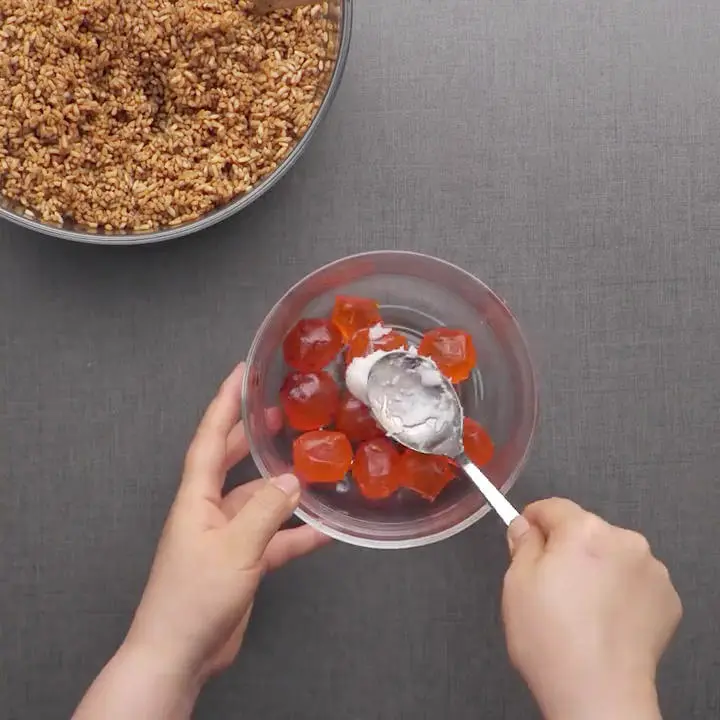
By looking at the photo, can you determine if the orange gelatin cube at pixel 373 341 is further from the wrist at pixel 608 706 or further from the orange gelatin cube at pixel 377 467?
the wrist at pixel 608 706

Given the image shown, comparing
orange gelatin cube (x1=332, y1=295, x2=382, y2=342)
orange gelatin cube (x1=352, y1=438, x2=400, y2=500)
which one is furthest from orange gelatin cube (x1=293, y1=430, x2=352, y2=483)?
orange gelatin cube (x1=332, y1=295, x2=382, y2=342)

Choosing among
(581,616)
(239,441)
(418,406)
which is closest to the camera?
(581,616)

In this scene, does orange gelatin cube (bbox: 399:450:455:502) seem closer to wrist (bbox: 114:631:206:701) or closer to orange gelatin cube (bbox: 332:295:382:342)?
orange gelatin cube (bbox: 332:295:382:342)

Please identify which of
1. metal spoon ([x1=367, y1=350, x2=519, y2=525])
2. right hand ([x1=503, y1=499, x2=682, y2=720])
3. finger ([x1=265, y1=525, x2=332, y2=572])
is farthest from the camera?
finger ([x1=265, y1=525, x2=332, y2=572])

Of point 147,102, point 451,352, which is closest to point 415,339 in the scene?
point 451,352

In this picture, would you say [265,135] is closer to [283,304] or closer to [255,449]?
[283,304]

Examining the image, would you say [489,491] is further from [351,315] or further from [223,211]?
[223,211]
